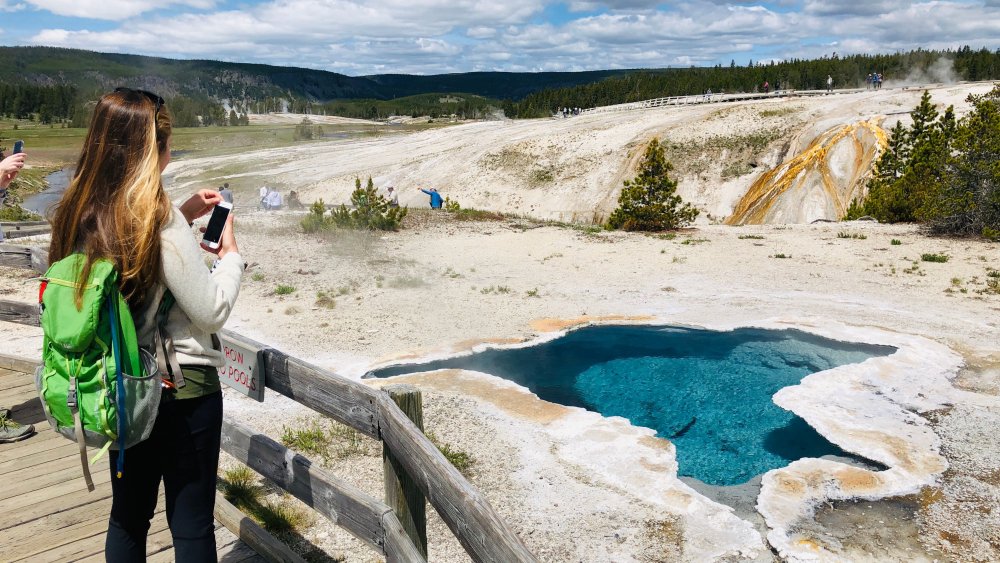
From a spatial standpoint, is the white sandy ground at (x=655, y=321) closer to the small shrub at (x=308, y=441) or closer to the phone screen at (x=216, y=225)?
the small shrub at (x=308, y=441)

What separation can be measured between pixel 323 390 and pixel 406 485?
62 centimetres

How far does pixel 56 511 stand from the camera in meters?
4.12

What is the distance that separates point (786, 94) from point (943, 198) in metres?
32.4

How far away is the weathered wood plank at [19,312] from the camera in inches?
229

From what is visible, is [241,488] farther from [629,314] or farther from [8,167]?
[629,314]

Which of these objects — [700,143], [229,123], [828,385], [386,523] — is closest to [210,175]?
[700,143]

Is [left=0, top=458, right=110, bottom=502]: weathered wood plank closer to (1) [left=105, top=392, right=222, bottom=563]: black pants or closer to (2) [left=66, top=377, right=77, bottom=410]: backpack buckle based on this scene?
(1) [left=105, top=392, right=222, bottom=563]: black pants

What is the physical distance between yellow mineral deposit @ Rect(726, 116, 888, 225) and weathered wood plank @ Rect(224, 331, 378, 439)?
26277mm

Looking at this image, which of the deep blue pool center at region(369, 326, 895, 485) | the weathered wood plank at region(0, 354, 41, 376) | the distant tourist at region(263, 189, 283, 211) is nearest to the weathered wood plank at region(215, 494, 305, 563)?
the weathered wood plank at region(0, 354, 41, 376)

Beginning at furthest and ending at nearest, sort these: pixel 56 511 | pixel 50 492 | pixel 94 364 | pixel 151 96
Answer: pixel 50 492 < pixel 56 511 < pixel 151 96 < pixel 94 364

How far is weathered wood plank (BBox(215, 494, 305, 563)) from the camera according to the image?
3.55 metres

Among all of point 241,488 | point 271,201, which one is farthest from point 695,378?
point 271,201

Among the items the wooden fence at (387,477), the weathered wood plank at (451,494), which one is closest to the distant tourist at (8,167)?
the wooden fence at (387,477)

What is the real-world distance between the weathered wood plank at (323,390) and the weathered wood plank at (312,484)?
329 millimetres
